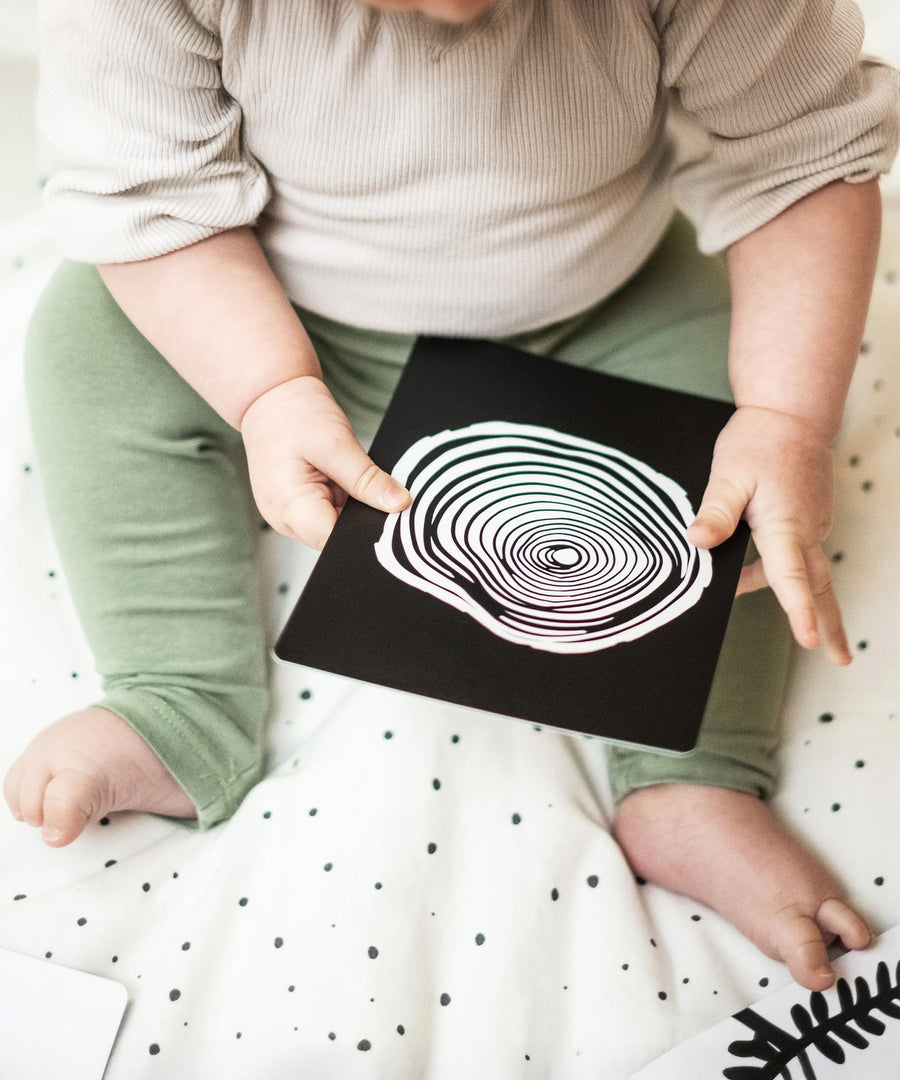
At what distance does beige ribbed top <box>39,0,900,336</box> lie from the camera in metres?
0.56

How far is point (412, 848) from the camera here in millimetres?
587

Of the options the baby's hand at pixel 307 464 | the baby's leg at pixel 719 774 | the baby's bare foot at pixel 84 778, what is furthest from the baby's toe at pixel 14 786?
the baby's leg at pixel 719 774

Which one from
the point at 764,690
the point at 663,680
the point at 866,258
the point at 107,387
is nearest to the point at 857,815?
the point at 764,690

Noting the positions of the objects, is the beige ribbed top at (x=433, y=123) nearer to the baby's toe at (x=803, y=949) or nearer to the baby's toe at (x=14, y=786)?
the baby's toe at (x=14, y=786)

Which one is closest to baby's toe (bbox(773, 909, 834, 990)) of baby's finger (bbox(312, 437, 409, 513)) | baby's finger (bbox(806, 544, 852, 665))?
baby's finger (bbox(806, 544, 852, 665))

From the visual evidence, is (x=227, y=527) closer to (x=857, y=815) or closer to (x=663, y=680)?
(x=663, y=680)

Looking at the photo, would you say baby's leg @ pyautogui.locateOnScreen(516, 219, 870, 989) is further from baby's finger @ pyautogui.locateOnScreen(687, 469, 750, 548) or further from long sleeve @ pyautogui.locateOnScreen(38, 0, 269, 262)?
long sleeve @ pyautogui.locateOnScreen(38, 0, 269, 262)

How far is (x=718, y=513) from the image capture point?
549 mm

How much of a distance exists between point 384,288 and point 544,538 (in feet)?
0.71

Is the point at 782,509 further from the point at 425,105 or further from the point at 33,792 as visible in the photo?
the point at 33,792

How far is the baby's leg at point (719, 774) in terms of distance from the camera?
571 millimetres

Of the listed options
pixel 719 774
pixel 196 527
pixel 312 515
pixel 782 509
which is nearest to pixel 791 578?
pixel 782 509

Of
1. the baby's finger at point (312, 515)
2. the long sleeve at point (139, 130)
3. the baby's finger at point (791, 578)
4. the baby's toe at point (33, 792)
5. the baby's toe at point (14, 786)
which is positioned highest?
the long sleeve at point (139, 130)

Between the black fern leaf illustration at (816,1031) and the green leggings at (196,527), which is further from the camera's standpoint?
the green leggings at (196,527)
